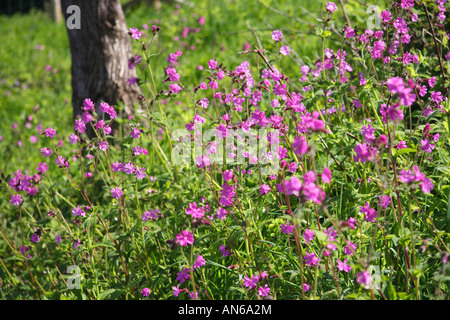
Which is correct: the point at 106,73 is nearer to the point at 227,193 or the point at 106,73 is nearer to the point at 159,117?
the point at 159,117

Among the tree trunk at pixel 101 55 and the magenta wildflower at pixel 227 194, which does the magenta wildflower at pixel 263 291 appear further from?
the tree trunk at pixel 101 55

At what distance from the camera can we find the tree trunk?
3.62 m

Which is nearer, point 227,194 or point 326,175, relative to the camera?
point 326,175

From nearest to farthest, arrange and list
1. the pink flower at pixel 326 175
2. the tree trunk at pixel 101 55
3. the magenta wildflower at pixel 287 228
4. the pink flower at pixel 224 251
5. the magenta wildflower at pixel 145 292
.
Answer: the pink flower at pixel 326 175
the magenta wildflower at pixel 287 228
the pink flower at pixel 224 251
the magenta wildflower at pixel 145 292
the tree trunk at pixel 101 55

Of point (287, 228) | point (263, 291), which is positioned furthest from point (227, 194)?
point (263, 291)

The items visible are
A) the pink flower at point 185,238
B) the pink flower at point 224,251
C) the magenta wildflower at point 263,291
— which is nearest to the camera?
the pink flower at point 185,238

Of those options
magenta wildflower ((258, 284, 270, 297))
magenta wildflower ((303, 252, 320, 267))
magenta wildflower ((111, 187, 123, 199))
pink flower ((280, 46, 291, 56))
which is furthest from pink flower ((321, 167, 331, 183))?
magenta wildflower ((111, 187, 123, 199))

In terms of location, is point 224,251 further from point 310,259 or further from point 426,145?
point 426,145

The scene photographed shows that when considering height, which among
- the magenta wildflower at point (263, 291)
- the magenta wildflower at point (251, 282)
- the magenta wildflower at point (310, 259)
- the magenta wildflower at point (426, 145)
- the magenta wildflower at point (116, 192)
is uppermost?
the magenta wildflower at point (426, 145)

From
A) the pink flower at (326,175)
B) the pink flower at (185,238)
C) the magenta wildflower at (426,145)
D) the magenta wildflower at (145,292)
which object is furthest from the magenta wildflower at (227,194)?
the magenta wildflower at (426,145)

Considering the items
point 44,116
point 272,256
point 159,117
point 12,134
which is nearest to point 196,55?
point 44,116

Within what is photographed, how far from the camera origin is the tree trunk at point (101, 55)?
362 centimetres

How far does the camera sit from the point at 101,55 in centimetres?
370

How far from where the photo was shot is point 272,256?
2025mm
